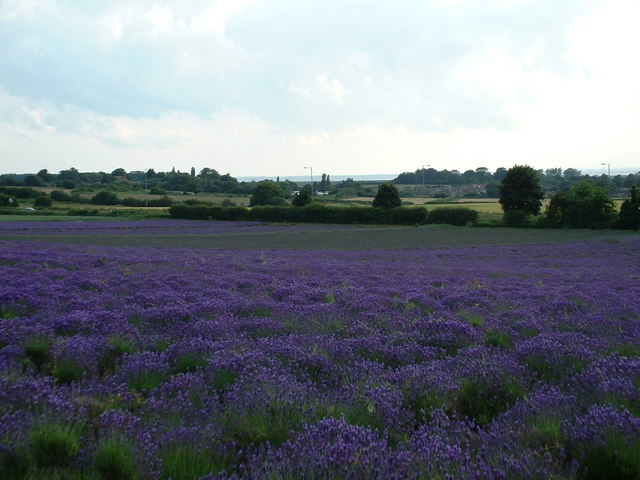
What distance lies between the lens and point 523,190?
71188 mm

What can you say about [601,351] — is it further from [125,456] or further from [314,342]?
[125,456]

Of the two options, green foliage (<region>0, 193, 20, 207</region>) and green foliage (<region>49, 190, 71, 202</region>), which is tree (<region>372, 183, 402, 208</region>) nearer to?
green foliage (<region>49, 190, 71, 202</region>)

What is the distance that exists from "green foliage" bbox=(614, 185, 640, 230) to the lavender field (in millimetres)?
61818

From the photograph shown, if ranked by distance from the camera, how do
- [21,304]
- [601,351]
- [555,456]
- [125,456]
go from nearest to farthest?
1. [125,456]
2. [555,456]
3. [601,351]
4. [21,304]

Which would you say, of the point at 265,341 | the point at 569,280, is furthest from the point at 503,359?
the point at 569,280

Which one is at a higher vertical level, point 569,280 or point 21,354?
point 21,354

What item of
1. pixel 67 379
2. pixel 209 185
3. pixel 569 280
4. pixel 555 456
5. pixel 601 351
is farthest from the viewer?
pixel 209 185

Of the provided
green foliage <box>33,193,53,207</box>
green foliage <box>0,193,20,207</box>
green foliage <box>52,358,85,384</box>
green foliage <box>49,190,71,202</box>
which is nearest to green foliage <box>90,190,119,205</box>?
green foliage <box>49,190,71,202</box>

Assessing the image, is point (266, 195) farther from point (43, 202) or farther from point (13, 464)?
point (13, 464)

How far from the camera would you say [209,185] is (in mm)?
166000

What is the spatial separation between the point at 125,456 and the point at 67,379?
2.05 meters

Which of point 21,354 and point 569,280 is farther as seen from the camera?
point 569,280

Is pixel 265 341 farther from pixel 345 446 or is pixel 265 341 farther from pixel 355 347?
pixel 345 446

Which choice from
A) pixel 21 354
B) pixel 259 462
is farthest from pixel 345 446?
pixel 21 354
